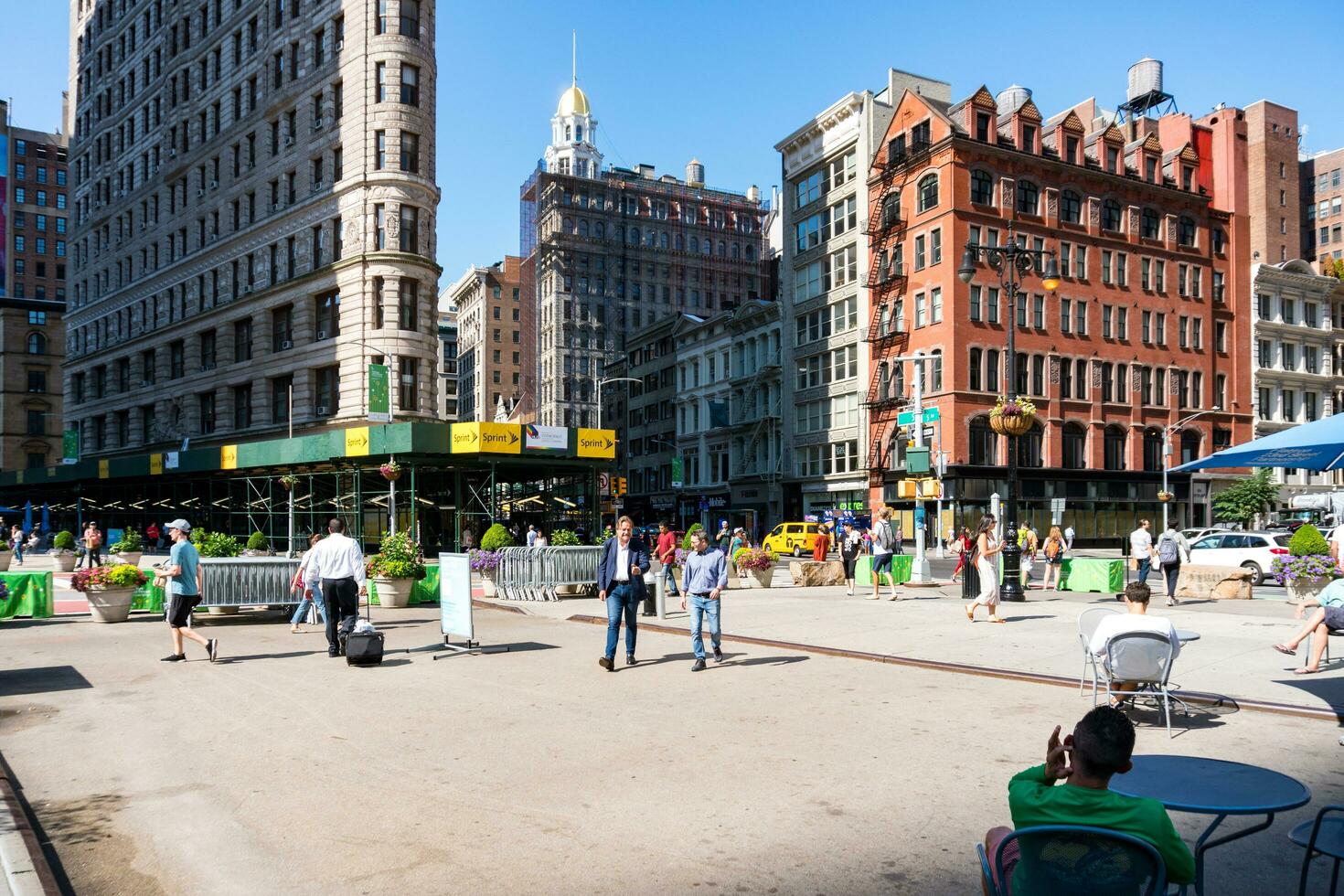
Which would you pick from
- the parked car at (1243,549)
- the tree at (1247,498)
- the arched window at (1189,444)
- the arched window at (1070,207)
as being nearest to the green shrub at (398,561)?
the parked car at (1243,549)

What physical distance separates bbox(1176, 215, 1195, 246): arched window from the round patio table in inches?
2767

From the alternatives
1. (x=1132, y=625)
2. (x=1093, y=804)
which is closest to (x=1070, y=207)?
(x=1132, y=625)

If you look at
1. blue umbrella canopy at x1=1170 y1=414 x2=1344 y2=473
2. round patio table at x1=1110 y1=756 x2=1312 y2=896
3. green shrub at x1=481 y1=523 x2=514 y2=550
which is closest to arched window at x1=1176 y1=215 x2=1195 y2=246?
green shrub at x1=481 y1=523 x2=514 y2=550

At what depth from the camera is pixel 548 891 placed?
17.5ft

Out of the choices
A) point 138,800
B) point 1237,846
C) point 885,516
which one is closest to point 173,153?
point 885,516

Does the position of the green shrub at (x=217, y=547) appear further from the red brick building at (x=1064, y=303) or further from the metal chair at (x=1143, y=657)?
the red brick building at (x=1064, y=303)

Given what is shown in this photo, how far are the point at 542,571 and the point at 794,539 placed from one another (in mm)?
28565

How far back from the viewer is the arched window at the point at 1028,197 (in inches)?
2346

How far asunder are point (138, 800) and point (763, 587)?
72.8 ft

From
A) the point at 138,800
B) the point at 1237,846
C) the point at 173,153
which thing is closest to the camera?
the point at 1237,846

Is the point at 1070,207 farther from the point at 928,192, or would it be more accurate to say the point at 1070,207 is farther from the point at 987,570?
the point at 987,570

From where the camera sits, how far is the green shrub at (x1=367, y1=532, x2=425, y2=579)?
875 inches

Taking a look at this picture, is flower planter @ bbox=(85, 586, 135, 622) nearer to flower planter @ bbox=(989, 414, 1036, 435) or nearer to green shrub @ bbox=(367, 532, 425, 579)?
green shrub @ bbox=(367, 532, 425, 579)

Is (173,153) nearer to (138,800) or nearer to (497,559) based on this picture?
(497,559)
